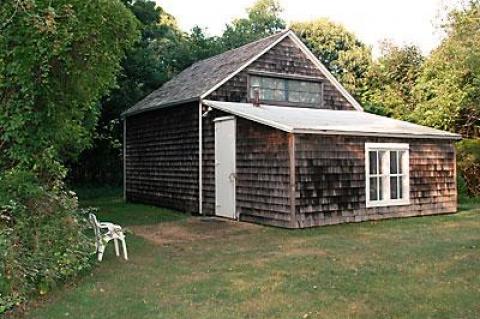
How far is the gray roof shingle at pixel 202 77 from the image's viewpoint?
Result: 49.3 feet

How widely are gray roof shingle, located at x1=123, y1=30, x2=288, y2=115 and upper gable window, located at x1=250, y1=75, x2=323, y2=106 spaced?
0.83m

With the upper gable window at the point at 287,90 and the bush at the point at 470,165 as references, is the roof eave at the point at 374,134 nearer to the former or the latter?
the upper gable window at the point at 287,90

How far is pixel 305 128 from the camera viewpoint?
36.0 ft

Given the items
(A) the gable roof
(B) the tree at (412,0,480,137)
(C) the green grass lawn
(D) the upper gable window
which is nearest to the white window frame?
(C) the green grass lawn

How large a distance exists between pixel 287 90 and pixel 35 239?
36.2ft

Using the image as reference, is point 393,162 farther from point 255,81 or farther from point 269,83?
point 255,81

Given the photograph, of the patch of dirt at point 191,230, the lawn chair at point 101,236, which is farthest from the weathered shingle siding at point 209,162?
the lawn chair at point 101,236

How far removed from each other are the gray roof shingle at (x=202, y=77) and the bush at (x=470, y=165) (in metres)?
8.17

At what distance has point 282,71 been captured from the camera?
51.5ft

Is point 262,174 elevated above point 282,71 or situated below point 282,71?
below

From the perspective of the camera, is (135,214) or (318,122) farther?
(135,214)

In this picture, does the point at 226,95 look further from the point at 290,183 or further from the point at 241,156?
the point at 290,183

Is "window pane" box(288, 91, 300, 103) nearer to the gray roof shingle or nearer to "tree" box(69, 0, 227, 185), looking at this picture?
the gray roof shingle

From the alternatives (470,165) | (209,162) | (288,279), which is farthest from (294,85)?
(288,279)
